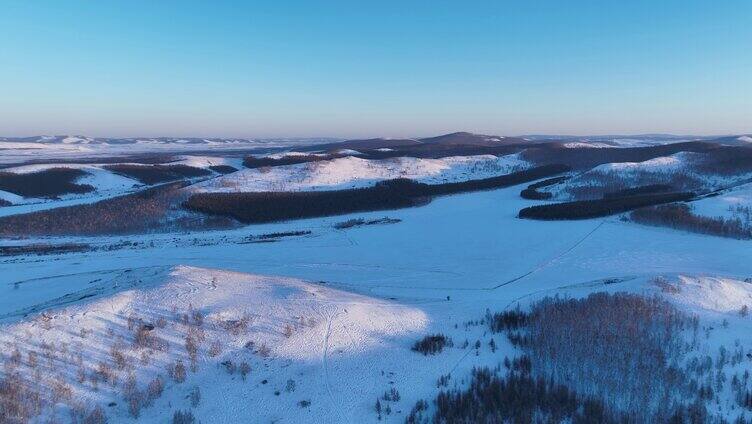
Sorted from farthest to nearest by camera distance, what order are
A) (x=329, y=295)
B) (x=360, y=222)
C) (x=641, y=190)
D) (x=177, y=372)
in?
(x=641, y=190) → (x=360, y=222) → (x=329, y=295) → (x=177, y=372)

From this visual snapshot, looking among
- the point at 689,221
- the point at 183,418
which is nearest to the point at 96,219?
the point at 183,418

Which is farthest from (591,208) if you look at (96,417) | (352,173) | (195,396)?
(352,173)

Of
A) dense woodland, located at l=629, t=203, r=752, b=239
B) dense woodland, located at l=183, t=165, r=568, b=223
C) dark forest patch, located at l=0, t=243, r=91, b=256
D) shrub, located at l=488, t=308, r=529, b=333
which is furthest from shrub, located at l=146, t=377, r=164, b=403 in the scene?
→ dense woodland, located at l=629, t=203, r=752, b=239

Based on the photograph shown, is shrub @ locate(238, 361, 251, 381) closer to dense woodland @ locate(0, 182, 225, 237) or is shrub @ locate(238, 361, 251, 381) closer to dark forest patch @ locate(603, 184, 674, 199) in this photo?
dense woodland @ locate(0, 182, 225, 237)

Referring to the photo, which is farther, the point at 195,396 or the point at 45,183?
the point at 45,183

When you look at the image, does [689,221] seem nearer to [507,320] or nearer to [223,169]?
[507,320]

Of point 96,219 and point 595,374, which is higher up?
point 96,219

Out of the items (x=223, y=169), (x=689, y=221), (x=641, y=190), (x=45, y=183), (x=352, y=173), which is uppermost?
(x=352, y=173)

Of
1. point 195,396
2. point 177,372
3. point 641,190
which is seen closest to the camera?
point 195,396

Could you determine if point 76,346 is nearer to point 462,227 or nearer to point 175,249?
point 175,249
